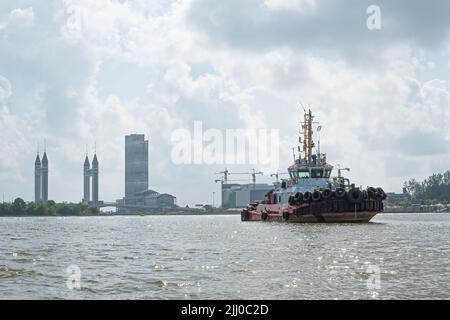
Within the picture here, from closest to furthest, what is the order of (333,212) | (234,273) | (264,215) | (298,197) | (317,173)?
1. (234,273)
2. (333,212)
3. (298,197)
4. (317,173)
5. (264,215)

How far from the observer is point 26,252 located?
161 ft

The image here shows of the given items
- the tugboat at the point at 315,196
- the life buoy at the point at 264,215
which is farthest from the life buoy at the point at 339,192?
the life buoy at the point at 264,215

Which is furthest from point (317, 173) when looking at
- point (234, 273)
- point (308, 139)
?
point (234, 273)

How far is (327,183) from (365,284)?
7098cm

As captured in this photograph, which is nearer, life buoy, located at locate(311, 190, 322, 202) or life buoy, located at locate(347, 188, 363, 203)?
life buoy, located at locate(347, 188, 363, 203)

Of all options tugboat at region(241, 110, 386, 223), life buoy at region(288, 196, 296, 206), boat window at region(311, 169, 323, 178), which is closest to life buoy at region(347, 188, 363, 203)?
tugboat at region(241, 110, 386, 223)

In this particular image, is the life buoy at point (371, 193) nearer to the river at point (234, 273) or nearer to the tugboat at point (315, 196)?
the tugboat at point (315, 196)

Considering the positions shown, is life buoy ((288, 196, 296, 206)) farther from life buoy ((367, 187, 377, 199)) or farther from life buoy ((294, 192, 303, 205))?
life buoy ((367, 187, 377, 199))

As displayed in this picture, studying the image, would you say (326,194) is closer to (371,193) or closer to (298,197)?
(298,197)

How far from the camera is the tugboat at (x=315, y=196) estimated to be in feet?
289

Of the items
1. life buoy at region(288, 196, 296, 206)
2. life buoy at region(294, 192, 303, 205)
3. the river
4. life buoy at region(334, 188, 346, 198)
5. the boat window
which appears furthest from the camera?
the boat window

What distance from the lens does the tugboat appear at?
87938mm

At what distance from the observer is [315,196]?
8869 cm
